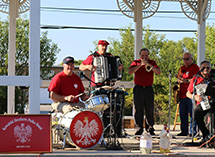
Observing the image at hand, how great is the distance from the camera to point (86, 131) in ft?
20.9

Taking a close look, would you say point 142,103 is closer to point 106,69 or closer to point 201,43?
point 106,69

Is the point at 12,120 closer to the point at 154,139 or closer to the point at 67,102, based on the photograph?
the point at 67,102

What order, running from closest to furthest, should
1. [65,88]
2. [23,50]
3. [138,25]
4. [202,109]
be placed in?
1. [65,88]
2. [202,109]
3. [138,25]
4. [23,50]

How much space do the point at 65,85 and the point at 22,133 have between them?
152cm

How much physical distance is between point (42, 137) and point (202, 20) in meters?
5.44

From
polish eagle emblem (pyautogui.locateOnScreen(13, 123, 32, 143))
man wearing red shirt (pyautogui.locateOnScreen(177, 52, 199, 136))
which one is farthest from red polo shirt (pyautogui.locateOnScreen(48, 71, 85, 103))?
man wearing red shirt (pyautogui.locateOnScreen(177, 52, 199, 136))

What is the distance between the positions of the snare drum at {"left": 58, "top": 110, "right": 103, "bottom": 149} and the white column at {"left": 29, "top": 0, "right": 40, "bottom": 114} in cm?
52

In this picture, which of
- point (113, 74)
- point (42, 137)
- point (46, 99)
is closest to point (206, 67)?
point (113, 74)

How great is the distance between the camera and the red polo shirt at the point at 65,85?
282 inches

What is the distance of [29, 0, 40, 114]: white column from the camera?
20.2ft

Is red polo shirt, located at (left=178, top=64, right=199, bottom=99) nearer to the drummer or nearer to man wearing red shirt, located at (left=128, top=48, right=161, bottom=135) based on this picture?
man wearing red shirt, located at (left=128, top=48, right=161, bottom=135)

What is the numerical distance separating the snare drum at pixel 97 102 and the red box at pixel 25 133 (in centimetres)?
80

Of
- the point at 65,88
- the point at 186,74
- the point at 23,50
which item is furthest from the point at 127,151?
the point at 23,50

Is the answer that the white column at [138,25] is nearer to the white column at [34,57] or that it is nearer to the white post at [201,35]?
the white post at [201,35]
